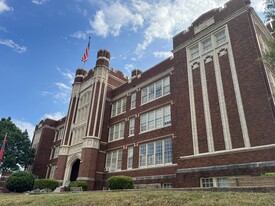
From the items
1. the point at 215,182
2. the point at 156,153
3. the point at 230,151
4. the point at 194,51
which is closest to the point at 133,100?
the point at 156,153

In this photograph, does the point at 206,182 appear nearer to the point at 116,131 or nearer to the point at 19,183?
the point at 116,131

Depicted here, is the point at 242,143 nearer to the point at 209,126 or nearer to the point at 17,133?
the point at 209,126

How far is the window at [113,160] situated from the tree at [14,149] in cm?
2234

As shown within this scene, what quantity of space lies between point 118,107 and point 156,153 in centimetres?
1020

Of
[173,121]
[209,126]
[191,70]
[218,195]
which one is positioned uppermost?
[191,70]

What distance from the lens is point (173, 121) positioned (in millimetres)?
20359

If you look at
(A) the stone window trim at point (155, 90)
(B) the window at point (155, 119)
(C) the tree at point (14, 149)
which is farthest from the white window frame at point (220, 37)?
(C) the tree at point (14, 149)

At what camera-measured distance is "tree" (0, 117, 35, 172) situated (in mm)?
39125

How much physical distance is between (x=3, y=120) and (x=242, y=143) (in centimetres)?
4384

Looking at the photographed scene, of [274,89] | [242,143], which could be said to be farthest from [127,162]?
[274,89]

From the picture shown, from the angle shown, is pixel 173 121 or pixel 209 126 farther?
pixel 173 121

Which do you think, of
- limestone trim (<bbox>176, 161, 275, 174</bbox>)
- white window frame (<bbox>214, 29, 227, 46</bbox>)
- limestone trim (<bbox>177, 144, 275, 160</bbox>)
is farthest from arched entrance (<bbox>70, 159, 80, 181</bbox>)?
white window frame (<bbox>214, 29, 227, 46</bbox>)

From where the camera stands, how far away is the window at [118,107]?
92.5 feet

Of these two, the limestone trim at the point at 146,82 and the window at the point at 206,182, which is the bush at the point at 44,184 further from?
the window at the point at 206,182
